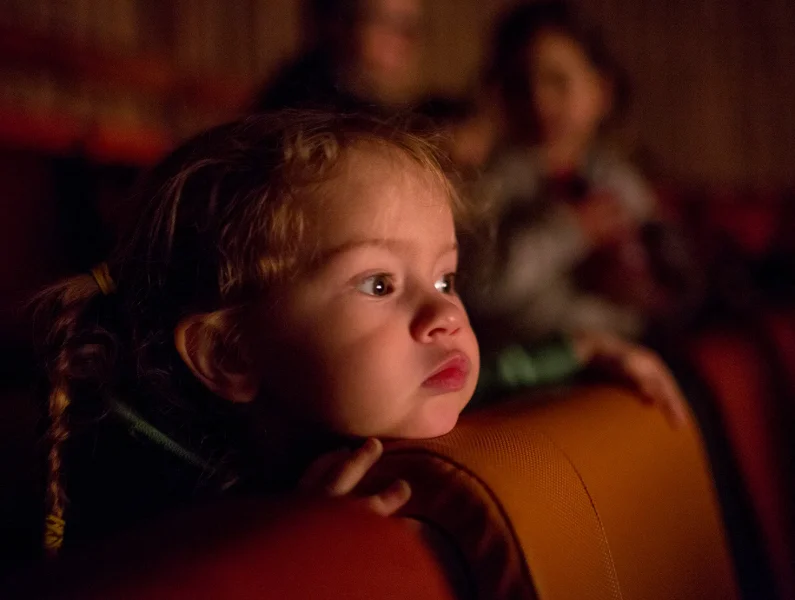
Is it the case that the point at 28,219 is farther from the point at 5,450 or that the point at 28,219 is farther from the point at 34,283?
the point at 5,450

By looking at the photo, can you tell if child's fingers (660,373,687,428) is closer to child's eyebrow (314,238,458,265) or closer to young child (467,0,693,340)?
child's eyebrow (314,238,458,265)

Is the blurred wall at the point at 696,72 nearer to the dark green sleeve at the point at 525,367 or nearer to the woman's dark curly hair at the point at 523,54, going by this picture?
the woman's dark curly hair at the point at 523,54

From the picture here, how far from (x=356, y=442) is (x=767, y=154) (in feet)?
10.4

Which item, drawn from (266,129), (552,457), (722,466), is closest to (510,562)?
(552,457)

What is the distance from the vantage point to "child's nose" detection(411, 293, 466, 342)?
19.3 inches

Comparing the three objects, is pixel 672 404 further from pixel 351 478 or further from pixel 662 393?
pixel 351 478

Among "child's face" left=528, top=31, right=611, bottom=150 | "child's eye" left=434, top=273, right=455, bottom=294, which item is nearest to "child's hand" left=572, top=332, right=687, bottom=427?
"child's eye" left=434, top=273, right=455, bottom=294

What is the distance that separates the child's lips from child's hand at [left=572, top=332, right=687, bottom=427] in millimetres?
214

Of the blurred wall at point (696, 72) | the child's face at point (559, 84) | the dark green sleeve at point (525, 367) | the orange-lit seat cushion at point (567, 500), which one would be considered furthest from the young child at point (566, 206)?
the blurred wall at point (696, 72)

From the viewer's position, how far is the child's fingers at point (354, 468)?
41 centimetres

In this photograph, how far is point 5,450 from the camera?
2.50 ft

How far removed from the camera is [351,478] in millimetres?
418

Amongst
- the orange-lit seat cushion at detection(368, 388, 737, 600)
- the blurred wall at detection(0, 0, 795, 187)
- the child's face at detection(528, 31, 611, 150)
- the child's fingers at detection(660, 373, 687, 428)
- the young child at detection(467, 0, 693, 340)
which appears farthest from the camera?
the blurred wall at detection(0, 0, 795, 187)

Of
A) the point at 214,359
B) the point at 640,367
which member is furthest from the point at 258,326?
the point at 640,367
